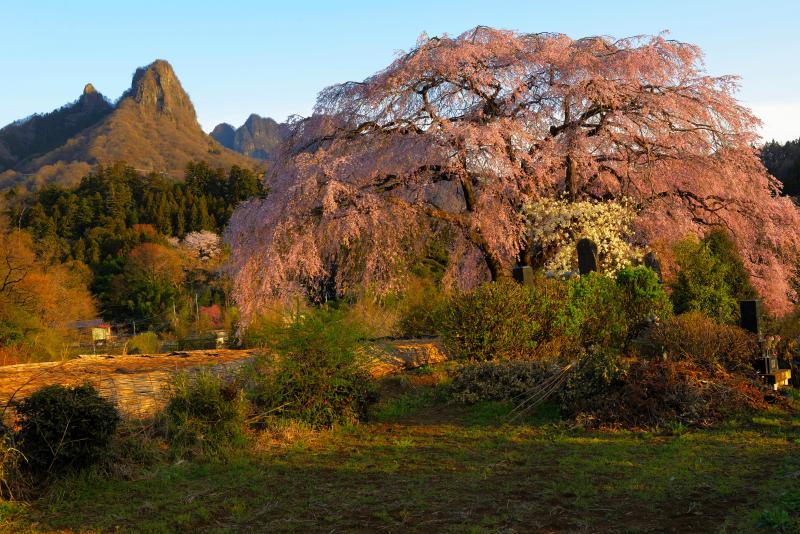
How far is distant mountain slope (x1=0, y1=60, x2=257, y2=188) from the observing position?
91.9 metres

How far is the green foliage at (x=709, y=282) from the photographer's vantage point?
11.9 m

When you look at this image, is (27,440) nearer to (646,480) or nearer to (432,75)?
(646,480)

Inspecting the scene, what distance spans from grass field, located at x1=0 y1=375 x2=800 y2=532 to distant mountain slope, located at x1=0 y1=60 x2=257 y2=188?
7688 centimetres

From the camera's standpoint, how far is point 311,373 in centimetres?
777

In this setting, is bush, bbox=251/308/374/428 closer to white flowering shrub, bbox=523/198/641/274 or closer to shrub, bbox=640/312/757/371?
shrub, bbox=640/312/757/371

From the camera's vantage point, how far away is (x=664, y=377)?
7.72 meters

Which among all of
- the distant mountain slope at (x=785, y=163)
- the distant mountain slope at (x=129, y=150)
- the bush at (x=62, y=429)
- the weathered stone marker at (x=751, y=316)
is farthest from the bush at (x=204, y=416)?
the distant mountain slope at (x=129, y=150)

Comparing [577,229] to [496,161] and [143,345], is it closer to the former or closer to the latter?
[496,161]

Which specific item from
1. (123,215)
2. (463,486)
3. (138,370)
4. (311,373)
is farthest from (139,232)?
(463,486)

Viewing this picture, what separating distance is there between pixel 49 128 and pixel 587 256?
418 feet

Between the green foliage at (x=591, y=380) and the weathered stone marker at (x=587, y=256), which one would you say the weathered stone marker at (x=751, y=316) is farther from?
the weathered stone marker at (x=587, y=256)

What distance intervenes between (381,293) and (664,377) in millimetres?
7587

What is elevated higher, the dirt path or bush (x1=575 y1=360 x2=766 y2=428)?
the dirt path

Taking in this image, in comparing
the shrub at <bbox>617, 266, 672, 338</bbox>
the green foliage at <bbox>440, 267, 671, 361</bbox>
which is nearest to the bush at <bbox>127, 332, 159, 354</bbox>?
the green foliage at <bbox>440, 267, 671, 361</bbox>
